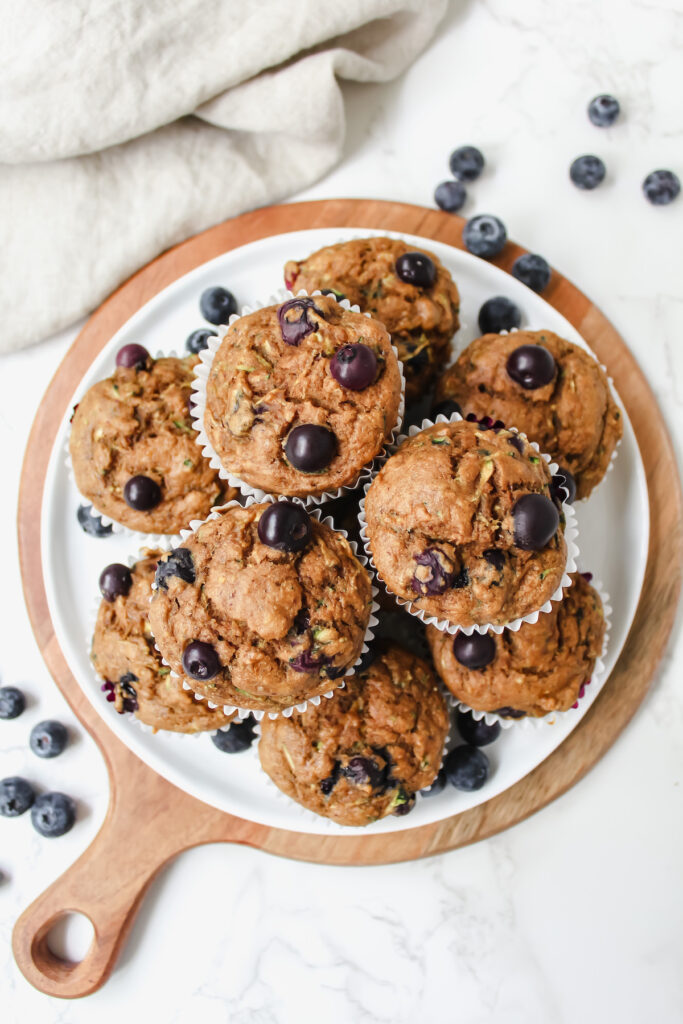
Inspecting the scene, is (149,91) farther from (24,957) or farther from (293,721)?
→ (24,957)

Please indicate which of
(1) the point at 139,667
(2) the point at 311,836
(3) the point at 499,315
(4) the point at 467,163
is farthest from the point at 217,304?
(2) the point at 311,836

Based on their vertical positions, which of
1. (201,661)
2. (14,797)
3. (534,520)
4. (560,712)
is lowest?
(14,797)

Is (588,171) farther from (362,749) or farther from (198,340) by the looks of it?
(362,749)

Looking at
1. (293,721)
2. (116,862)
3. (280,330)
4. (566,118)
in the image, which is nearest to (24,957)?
(116,862)

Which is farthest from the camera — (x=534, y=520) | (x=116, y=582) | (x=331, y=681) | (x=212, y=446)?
(x=116, y=582)

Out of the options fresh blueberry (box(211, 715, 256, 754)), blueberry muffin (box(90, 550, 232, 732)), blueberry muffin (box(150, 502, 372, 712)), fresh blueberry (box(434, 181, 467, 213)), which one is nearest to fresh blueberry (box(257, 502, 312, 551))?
blueberry muffin (box(150, 502, 372, 712))

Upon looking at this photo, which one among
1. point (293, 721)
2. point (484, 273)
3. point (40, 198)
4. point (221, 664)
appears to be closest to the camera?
point (221, 664)

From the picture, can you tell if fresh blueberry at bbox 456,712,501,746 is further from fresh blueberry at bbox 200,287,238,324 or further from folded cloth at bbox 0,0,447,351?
folded cloth at bbox 0,0,447,351
